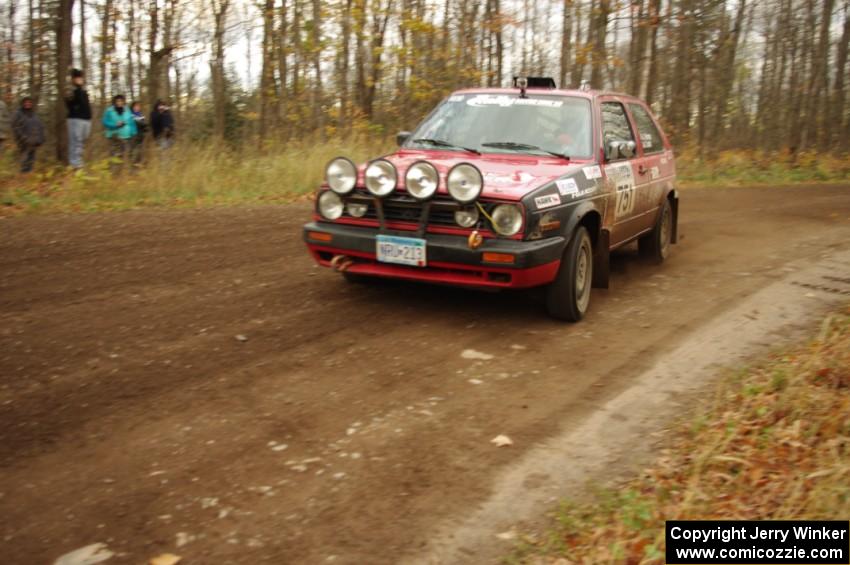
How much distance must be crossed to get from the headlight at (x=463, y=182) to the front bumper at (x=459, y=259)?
0.31 m

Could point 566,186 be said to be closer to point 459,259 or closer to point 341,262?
point 459,259

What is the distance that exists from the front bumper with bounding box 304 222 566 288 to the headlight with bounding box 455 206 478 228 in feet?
0.36

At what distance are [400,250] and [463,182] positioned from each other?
69 centimetres

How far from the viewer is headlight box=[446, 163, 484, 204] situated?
5.38m

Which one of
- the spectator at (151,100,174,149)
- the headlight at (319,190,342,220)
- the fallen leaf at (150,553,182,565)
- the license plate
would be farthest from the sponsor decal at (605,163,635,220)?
the spectator at (151,100,174,149)

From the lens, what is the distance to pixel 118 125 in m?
14.3

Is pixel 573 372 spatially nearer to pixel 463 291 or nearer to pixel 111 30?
pixel 463 291

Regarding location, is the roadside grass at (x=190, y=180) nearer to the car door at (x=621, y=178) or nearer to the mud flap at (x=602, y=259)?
the car door at (x=621, y=178)

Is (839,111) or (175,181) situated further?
(839,111)

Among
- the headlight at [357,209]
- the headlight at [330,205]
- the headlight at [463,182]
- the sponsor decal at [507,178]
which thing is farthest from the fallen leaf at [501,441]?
the headlight at [330,205]

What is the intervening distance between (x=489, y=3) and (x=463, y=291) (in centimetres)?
1759

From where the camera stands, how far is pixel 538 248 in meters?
5.43

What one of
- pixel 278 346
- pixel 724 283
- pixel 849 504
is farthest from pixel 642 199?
pixel 849 504

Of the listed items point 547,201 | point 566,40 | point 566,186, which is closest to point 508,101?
point 566,186
